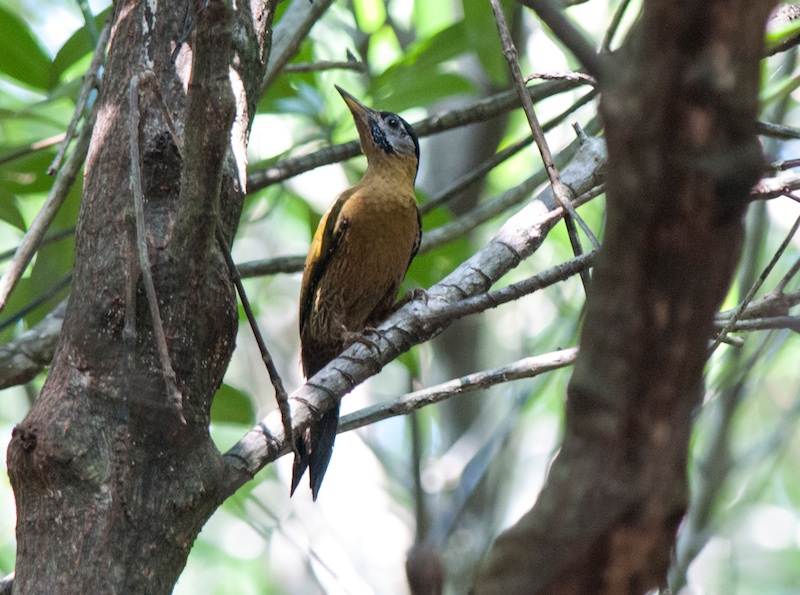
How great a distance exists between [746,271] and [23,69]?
3318mm

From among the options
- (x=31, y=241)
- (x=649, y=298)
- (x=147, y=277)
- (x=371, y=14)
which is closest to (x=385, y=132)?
(x=371, y=14)

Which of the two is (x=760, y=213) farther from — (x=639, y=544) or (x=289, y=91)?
(x=639, y=544)

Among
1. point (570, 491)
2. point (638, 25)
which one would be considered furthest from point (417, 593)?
point (638, 25)

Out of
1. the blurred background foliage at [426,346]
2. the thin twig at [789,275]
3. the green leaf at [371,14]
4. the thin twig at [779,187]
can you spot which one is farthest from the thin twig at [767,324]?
the green leaf at [371,14]

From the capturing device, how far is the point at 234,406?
358cm

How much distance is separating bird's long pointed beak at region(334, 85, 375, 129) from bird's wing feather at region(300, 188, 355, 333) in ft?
1.78

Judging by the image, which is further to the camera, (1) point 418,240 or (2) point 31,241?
(1) point 418,240

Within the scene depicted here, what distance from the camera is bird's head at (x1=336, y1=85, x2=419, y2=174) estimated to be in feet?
15.6

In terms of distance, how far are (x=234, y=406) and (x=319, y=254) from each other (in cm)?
106

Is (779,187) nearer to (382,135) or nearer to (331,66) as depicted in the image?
(331,66)

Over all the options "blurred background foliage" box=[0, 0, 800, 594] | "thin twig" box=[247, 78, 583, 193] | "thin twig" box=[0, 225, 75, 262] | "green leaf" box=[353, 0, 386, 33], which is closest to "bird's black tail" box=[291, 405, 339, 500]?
"blurred background foliage" box=[0, 0, 800, 594]

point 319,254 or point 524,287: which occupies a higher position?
point 319,254

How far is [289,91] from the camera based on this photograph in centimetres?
423

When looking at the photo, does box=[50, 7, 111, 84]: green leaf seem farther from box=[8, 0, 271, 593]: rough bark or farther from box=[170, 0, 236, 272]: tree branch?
box=[170, 0, 236, 272]: tree branch
